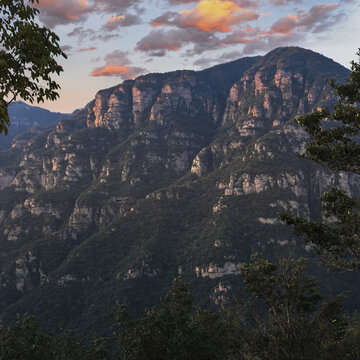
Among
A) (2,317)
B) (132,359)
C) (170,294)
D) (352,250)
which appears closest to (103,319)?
(2,317)

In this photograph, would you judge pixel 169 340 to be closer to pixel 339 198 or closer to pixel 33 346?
pixel 33 346

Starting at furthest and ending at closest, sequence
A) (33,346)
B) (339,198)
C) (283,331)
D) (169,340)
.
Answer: (169,340) → (33,346) → (339,198) → (283,331)

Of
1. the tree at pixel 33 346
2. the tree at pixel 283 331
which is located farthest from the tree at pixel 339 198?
the tree at pixel 33 346

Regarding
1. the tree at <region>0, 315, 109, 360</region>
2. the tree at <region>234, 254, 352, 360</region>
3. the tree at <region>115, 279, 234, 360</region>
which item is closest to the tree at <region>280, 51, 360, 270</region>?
the tree at <region>234, 254, 352, 360</region>

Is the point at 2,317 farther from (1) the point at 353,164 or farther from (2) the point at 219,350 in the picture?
(1) the point at 353,164

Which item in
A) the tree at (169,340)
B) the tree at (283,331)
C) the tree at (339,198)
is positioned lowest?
the tree at (169,340)

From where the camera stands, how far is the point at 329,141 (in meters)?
21.6

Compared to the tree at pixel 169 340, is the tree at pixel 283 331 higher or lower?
higher

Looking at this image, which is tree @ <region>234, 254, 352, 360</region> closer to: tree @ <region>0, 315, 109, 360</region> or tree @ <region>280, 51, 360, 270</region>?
tree @ <region>280, 51, 360, 270</region>

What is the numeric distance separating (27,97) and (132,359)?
23952mm

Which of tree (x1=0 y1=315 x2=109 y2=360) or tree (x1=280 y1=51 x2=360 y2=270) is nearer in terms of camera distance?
tree (x1=280 y1=51 x2=360 y2=270)

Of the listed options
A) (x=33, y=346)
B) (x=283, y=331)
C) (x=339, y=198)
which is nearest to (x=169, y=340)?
(x=33, y=346)

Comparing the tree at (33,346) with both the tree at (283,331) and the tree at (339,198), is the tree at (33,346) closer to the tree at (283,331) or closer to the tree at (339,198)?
the tree at (283,331)

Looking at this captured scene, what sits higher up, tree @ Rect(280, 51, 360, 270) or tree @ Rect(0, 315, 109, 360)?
tree @ Rect(280, 51, 360, 270)
